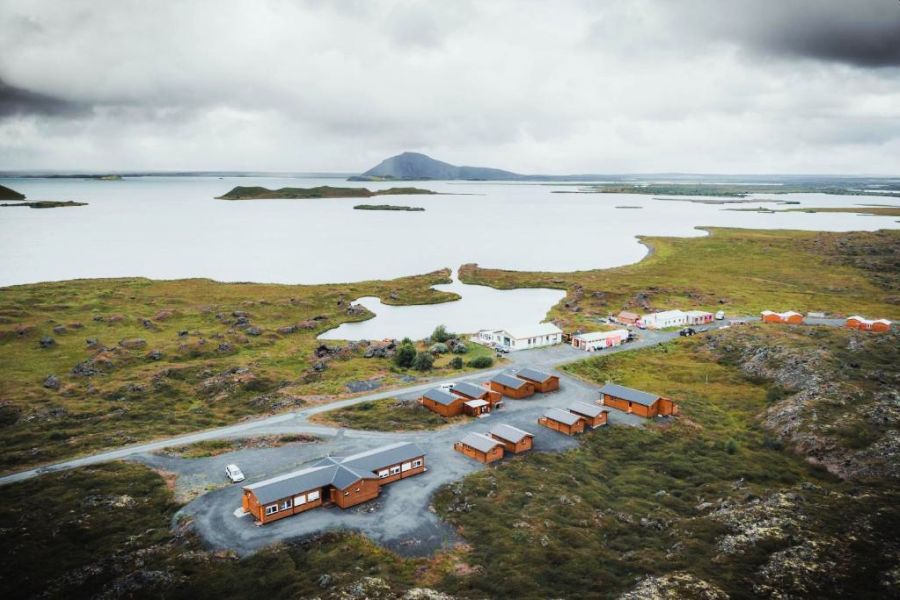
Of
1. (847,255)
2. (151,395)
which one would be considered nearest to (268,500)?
(151,395)

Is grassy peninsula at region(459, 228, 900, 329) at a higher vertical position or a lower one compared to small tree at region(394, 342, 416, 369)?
higher

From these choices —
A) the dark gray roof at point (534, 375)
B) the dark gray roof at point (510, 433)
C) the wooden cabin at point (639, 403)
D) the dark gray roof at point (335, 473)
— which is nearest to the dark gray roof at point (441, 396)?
the dark gray roof at point (510, 433)

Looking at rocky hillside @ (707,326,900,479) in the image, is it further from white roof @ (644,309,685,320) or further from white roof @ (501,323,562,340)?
white roof @ (501,323,562,340)

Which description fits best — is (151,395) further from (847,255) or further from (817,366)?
(847,255)

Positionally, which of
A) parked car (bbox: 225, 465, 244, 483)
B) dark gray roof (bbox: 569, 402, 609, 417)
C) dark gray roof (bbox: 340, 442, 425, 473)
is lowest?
parked car (bbox: 225, 465, 244, 483)

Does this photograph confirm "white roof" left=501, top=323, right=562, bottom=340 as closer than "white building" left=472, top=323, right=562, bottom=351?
No

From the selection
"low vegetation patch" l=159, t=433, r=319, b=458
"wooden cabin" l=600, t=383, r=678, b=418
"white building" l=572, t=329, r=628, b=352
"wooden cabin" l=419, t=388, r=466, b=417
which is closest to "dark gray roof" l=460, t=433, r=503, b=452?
"wooden cabin" l=419, t=388, r=466, b=417

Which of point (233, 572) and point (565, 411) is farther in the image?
point (565, 411)
